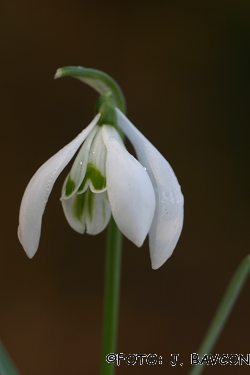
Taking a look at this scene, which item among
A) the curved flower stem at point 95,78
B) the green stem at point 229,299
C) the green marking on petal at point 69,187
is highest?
the curved flower stem at point 95,78

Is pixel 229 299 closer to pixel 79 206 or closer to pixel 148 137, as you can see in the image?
pixel 79 206

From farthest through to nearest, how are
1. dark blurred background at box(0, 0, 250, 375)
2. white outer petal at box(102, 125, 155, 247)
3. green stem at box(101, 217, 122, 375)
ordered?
dark blurred background at box(0, 0, 250, 375) < green stem at box(101, 217, 122, 375) < white outer petal at box(102, 125, 155, 247)

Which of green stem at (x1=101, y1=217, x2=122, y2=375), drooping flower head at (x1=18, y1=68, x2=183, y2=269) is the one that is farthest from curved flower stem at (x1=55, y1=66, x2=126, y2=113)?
green stem at (x1=101, y1=217, x2=122, y2=375)

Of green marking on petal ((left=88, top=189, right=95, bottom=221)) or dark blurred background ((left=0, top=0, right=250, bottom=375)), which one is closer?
green marking on petal ((left=88, top=189, right=95, bottom=221))

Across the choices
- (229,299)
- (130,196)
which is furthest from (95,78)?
(229,299)

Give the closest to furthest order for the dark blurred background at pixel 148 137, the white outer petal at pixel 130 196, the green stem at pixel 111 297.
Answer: the white outer petal at pixel 130 196 → the green stem at pixel 111 297 → the dark blurred background at pixel 148 137

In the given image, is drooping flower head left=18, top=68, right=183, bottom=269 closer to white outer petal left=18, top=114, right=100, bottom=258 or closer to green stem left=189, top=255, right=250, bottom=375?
white outer petal left=18, top=114, right=100, bottom=258

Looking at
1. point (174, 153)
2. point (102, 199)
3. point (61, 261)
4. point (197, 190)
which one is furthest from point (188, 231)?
point (102, 199)
